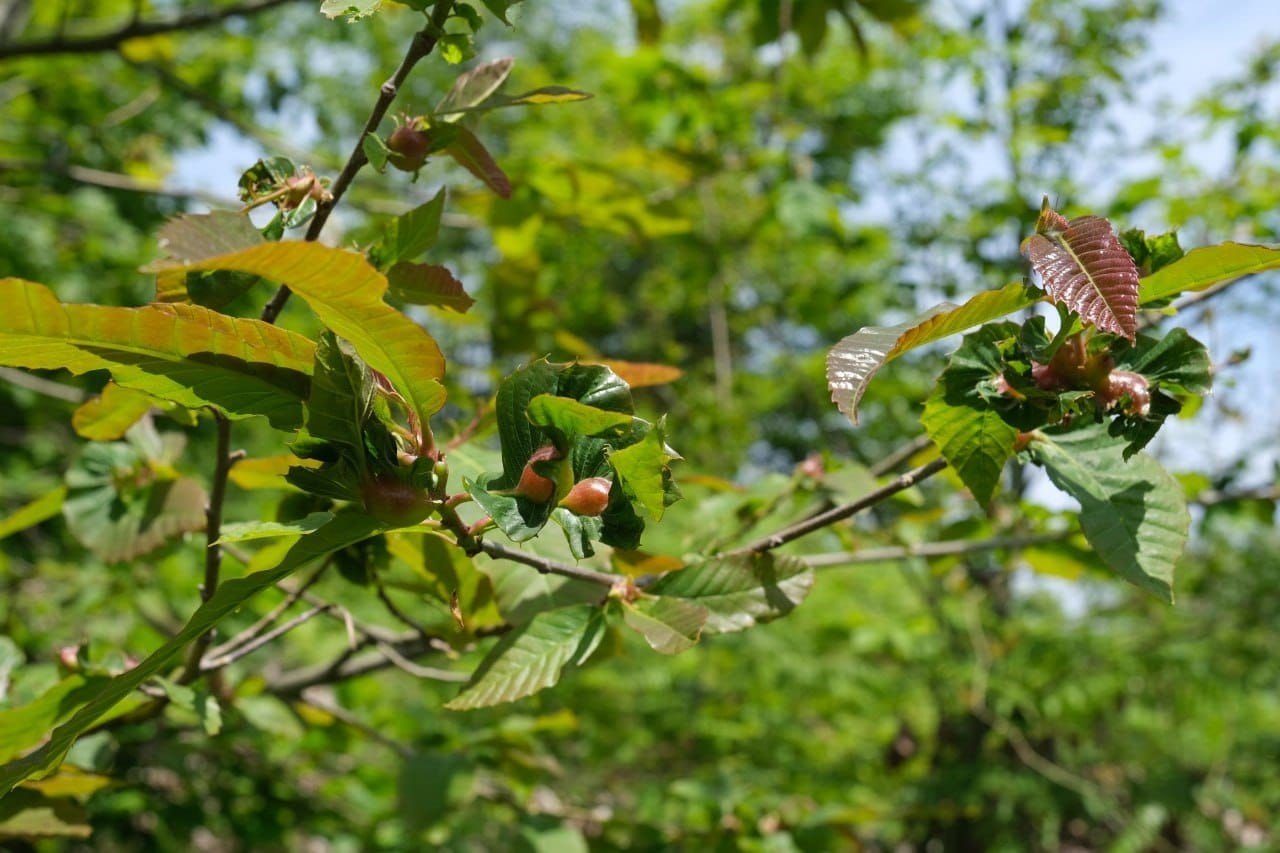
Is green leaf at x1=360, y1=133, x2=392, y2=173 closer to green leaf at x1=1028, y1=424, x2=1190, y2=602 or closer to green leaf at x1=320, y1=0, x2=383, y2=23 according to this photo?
green leaf at x1=320, y1=0, x2=383, y2=23

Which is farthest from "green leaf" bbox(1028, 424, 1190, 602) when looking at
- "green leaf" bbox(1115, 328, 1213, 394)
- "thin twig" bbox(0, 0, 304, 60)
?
"thin twig" bbox(0, 0, 304, 60)

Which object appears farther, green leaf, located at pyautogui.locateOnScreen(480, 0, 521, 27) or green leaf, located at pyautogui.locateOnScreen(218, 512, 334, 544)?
green leaf, located at pyautogui.locateOnScreen(480, 0, 521, 27)

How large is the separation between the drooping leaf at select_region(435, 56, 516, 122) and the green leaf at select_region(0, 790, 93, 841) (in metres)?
0.70

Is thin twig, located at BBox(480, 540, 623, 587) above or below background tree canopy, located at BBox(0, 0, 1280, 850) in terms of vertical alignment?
above

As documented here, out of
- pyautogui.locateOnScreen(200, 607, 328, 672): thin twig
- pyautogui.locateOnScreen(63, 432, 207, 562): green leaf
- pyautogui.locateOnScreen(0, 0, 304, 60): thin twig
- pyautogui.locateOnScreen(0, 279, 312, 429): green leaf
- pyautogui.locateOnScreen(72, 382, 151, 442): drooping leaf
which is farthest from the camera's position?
pyautogui.locateOnScreen(0, 0, 304, 60): thin twig

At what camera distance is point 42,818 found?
0.90m

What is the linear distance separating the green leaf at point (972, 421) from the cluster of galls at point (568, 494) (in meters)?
0.25

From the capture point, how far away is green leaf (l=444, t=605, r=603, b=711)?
0.70m

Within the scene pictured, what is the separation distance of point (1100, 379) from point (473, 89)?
0.49 meters

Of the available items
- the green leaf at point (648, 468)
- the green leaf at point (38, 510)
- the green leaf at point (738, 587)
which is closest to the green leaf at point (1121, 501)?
the green leaf at point (738, 587)

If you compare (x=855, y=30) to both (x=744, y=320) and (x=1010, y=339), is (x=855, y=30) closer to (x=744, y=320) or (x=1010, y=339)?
(x=1010, y=339)

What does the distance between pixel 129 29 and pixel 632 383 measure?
4.73 feet

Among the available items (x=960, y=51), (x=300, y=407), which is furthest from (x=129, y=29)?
(x=960, y=51)

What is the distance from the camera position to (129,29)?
1777mm
